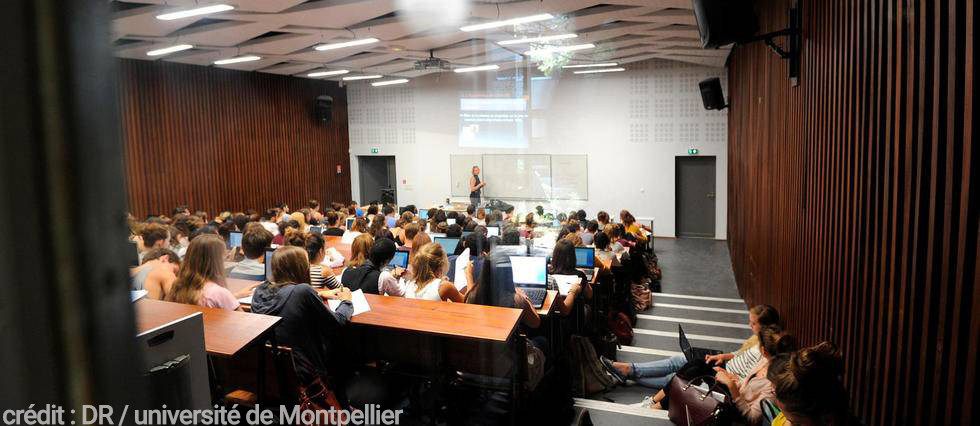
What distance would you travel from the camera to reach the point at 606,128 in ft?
39.9

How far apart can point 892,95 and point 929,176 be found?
0.44m

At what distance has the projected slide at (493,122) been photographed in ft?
26.7

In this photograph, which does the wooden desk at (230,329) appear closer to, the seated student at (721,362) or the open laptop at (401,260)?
the open laptop at (401,260)

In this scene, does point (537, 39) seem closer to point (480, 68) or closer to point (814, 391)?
point (480, 68)

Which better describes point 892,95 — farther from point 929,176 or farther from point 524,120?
point 524,120

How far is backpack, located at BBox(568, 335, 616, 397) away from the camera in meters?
4.16

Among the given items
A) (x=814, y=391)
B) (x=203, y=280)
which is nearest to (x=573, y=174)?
(x=203, y=280)

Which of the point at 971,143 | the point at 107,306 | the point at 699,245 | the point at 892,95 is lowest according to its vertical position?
the point at 699,245

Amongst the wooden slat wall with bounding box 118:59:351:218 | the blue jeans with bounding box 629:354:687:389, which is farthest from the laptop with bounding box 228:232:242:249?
the blue jeans with bounding box 629:354:687:389

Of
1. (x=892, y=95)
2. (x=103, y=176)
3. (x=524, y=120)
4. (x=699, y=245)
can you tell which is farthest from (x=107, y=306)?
(x=699, y=245)

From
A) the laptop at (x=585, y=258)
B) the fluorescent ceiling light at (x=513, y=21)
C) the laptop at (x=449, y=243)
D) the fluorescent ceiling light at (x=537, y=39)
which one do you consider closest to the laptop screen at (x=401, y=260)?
Result: the laptop at (x=449, y=243)

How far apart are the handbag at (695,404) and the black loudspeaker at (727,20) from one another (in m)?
2.27

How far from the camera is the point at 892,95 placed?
7.07 feet

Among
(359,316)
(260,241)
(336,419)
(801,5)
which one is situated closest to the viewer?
(336,419)
